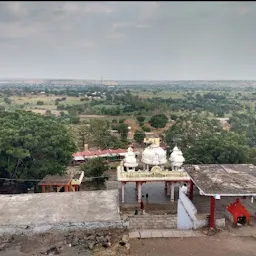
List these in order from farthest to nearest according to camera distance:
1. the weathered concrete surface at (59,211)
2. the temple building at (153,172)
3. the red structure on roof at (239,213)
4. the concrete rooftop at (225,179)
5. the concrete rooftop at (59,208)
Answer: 1. the temple building at (153,172)
2. the red structure on roof at (239,213)
3. the concrete rooftop at (225,179)
4. the concrete rooftop at (59,208)
5. the weathered concrete surface at (59,211)

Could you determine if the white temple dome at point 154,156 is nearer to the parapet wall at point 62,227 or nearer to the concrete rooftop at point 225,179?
the concrete rooftop at point 225,179

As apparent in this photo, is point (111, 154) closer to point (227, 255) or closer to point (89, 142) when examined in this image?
point (89, 142)

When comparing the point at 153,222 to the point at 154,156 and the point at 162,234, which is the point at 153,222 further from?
the point at 162,234

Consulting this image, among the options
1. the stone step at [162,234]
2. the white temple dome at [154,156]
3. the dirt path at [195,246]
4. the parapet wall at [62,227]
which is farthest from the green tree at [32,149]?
the dirt path at [195,246]

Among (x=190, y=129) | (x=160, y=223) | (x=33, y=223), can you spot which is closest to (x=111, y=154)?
(x=190, y=129)

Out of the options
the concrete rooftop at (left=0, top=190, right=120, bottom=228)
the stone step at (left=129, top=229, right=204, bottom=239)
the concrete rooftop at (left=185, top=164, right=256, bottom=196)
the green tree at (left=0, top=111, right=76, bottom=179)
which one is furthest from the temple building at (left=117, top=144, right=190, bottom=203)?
the stone step at (left=129, top=229, right=204, bottom=239)

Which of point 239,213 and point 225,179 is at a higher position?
point 225,179

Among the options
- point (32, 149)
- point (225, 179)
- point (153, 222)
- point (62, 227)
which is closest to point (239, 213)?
point (225, 179)
